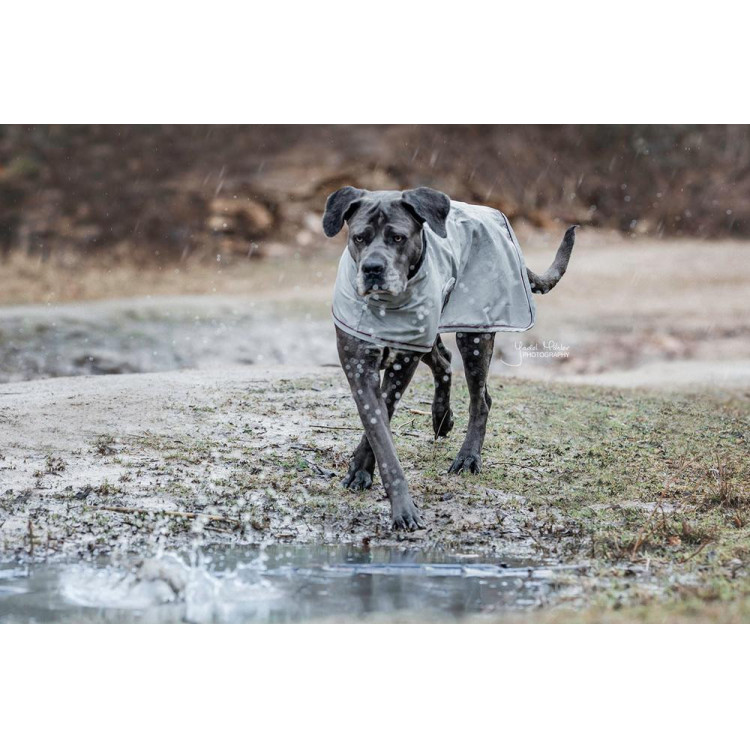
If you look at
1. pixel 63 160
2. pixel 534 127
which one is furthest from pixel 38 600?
pixel 534 127

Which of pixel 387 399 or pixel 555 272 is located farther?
pixel 555 272

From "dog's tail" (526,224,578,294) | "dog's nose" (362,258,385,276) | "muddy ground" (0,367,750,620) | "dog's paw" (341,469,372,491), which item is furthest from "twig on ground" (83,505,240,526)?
"dog's tail" (526,224,578,294)

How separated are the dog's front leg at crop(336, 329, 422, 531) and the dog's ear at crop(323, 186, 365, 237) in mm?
416

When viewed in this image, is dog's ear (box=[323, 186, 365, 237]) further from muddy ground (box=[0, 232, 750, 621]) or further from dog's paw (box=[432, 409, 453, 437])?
dog's paw (box=[432, 409, 453, 437])

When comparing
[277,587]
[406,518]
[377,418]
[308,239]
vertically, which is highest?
[308,239]

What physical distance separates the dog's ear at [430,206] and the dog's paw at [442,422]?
1.18 metres

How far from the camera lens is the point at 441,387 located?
5172mm

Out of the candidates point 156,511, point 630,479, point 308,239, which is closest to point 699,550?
point 630,479

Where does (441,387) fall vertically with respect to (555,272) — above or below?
below

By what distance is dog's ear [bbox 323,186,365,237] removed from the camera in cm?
420

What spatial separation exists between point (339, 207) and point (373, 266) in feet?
1.10

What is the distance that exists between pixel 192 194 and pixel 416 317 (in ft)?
9.73

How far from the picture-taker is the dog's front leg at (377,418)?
422 cm

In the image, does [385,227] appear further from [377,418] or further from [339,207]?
[377,418]
